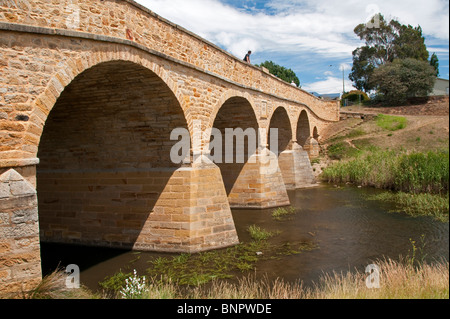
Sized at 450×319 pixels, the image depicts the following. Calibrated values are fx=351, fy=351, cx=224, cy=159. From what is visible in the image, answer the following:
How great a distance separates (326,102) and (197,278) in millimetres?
30386

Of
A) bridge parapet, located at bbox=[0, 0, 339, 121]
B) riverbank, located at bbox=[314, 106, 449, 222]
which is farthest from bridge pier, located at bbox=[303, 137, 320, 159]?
bridge parapet, located at bbox=[0, 0, 339, 121]

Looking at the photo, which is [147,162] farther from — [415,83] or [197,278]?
[415,83]

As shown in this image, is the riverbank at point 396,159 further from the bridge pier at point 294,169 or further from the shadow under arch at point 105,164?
the shadow under arch at point 105,164

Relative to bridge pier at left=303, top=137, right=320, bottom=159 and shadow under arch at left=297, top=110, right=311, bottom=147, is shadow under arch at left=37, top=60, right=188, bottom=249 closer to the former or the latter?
shadow under arch at left=297, top=110, right=311, bottom=147

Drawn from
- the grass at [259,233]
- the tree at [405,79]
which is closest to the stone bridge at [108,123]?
the grass at [259,233]

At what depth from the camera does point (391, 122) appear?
2997 centimetres

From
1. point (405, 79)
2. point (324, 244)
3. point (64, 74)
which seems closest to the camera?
point (64, 74)

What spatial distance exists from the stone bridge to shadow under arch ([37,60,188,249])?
28mm

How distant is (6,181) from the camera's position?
5016 millimetres

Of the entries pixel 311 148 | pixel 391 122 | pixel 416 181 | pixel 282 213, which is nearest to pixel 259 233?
pixel 282 213

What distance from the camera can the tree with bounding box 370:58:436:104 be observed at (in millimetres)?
36250

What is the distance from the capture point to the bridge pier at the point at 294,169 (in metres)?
20.5

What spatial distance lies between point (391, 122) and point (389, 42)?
1934 cm

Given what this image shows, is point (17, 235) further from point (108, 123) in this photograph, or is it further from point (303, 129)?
point (303, 129)
